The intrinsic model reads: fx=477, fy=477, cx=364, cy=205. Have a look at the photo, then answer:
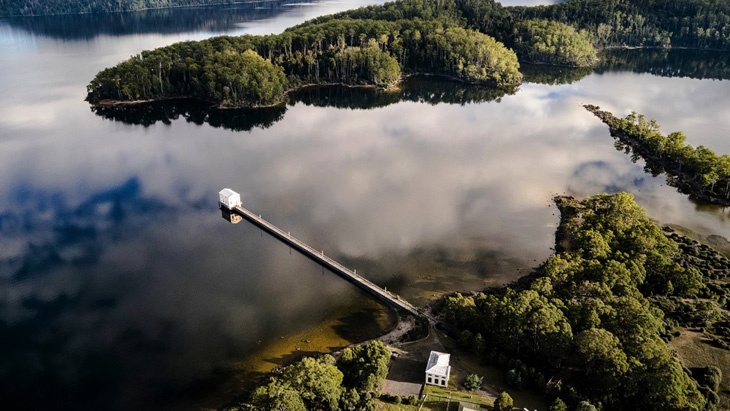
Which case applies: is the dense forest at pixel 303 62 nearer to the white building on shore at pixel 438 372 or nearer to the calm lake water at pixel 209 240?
the calm lake water at pixel 209 240

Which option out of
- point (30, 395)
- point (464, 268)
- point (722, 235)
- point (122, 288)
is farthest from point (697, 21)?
point (30, 395)

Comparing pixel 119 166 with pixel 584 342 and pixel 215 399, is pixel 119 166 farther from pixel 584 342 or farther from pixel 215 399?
pixel 584 342

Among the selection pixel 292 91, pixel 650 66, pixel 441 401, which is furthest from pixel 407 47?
pixel 441 401

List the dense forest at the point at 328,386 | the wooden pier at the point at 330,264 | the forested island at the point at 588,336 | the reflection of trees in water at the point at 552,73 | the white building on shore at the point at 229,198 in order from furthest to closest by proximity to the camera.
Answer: the reflection of trees in water at the point at 552,73, the white building on shore at the point at 229,198, the wooden pier at the point at 330,264, the forested island at the point at 588,336, the dense forest at the point at 328,386

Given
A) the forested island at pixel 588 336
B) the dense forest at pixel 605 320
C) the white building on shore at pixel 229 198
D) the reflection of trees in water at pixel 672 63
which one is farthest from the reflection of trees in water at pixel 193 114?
the reflection of trees in water at pixel 672 63

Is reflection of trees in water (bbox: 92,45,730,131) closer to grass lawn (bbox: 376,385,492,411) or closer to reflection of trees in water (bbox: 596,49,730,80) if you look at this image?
reflection of trees in water (bbox: 596,49,730,80)

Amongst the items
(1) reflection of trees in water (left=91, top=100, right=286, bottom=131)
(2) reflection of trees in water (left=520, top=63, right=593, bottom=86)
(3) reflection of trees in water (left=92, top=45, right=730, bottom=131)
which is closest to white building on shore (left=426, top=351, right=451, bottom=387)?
(1) reflection of trees in water (left=91, top=100, right=286, bottom=131)
